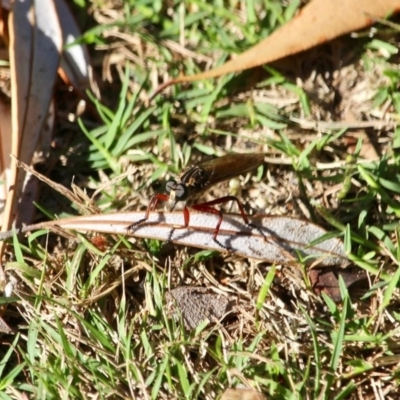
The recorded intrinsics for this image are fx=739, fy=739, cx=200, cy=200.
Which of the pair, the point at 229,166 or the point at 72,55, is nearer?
the point at 229,166

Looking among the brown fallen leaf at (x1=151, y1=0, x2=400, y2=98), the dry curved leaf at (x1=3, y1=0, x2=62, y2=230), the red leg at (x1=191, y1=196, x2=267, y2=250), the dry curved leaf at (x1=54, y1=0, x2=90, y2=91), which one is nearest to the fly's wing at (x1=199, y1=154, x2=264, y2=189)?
the red leg at (x1=191, y1=196, x2=267, y2=250)

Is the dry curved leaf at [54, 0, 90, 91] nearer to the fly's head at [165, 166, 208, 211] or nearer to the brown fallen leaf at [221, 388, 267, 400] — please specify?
the fly's head at [165, 166, 208, 211]

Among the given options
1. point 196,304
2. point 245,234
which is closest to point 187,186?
point 245,234

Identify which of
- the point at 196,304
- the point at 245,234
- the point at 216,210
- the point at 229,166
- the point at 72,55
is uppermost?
the point at 72,55

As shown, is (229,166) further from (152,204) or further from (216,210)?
(152,204)

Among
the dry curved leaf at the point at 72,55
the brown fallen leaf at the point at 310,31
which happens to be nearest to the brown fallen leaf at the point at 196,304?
the brown fallen leaf at the point at 310,31

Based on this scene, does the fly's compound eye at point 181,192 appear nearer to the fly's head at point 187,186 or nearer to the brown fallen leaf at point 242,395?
the fly's head at point 187,186

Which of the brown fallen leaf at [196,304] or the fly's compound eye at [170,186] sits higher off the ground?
the fly's compound eye at [170,186]

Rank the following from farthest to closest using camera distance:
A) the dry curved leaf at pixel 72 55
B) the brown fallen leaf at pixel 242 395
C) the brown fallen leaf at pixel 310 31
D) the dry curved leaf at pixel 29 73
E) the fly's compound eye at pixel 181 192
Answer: the dry curved leaf at pixel 72 55 → the brown fallen leaf at pixel 310 31 → the dry curved leaf at pixel 29 73 → the fly's compound eye at pixel 181 192 → the brown fallen leaf at pixel 242 395
